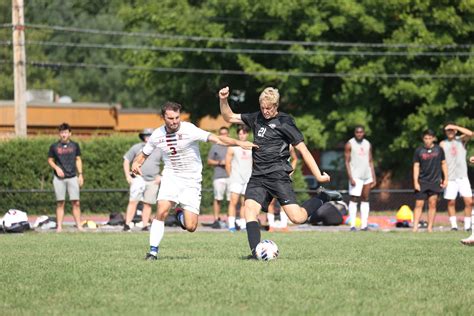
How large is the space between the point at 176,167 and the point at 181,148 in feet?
0.99

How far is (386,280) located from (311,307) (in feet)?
6.70

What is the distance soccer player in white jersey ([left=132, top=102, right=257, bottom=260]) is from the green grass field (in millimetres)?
476

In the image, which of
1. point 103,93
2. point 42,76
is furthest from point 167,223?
point 103,93

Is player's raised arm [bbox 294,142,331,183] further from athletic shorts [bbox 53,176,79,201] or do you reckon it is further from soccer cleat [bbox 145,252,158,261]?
athletic shorts [bbox 53,176,79,201]

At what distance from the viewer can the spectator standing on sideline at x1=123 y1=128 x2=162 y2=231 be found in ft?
71.2

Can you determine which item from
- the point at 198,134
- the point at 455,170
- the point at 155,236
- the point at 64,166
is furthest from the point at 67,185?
the point at 198,134

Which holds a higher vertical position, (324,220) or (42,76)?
(42,76)

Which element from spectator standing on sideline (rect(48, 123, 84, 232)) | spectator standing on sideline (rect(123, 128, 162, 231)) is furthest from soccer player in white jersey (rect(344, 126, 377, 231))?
spectator standing on sideline (rect(48, 123, 84, 232))

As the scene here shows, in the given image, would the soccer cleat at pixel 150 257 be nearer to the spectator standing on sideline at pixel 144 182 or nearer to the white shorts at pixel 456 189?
the spectator standing on sideline at pixel 144 182

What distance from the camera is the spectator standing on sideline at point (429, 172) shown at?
71.0 feet

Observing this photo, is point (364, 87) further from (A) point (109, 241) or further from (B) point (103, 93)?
(B) point (103, 93)

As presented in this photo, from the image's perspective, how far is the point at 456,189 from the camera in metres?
22.8

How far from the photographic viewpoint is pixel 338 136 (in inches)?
1460

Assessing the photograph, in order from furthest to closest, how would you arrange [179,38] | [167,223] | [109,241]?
1. [179,38]
2. [167,223]
3. [109,241]
